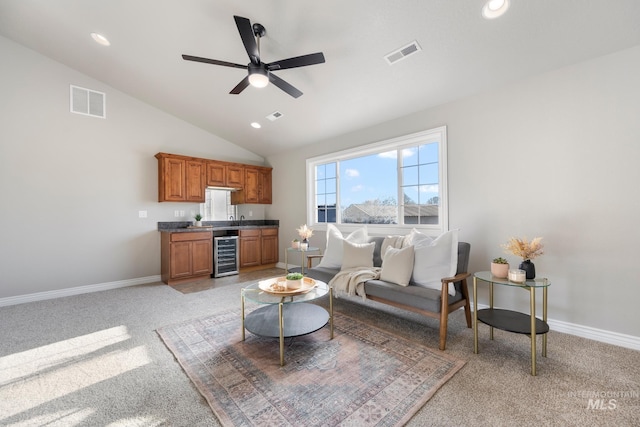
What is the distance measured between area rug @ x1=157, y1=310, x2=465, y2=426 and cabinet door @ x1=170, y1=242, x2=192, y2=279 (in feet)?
6.56

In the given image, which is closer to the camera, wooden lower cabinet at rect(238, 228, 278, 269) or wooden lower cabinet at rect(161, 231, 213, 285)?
wooden lower cabinet at rect(161, 231, 213, 285)

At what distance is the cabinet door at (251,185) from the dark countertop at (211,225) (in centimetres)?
57

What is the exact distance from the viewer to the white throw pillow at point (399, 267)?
9.32 ft

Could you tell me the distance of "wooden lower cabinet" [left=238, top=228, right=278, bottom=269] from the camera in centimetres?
558

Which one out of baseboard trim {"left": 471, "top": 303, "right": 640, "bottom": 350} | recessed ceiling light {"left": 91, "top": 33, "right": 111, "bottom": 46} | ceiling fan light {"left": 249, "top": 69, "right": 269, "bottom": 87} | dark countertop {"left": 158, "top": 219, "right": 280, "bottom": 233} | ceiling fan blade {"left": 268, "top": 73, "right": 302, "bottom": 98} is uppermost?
recessed ceiling light {"left": 91, "top": 33, "right": 111, "bottom": 46}

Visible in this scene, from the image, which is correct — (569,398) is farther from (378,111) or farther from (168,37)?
(168,37)

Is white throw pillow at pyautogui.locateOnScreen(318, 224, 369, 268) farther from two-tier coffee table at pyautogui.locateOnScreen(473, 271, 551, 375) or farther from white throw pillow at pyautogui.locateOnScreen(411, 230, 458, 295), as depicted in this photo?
two-tier coffee table at pyautogui.locateOnScreen(473, 271, 551, 375)

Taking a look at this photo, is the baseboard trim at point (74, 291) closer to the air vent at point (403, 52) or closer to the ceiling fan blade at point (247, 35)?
the ceiling fan blade at point (247, 35)

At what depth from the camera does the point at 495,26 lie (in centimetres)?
234

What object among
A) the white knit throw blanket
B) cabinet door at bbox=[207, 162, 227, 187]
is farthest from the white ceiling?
the white knit throw blanket

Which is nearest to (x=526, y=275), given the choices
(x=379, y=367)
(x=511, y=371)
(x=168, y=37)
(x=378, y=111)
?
(x=511, y=371)

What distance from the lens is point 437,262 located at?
109 inches

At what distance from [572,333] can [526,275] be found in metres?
1.02

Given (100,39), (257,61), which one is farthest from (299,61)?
(100,39)
